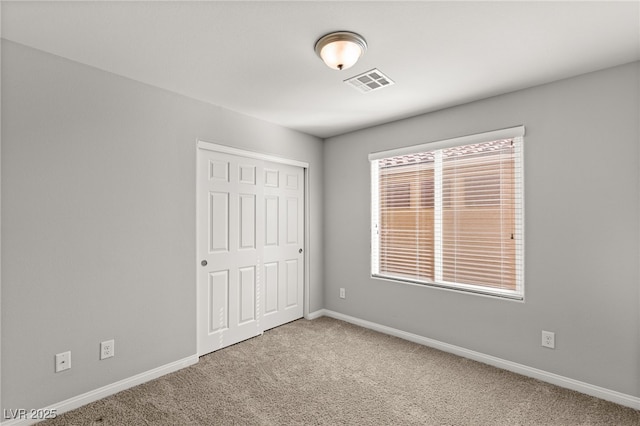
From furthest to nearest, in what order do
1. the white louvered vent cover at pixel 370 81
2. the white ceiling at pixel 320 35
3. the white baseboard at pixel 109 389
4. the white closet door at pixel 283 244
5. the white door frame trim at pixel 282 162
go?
the white closet door at pixel 283 244 < the white door frame trim at pixel 282 162 < the white louvered vent cover at pixel 370 81 < the white baseboard at pixel 109 389 < the white ceiling at pixel 320 35

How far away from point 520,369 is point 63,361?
3588 mm

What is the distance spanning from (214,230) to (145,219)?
0.70m

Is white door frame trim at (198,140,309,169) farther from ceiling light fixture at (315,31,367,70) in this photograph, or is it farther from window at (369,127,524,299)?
ceiling light fixture at (315,31,367,70)

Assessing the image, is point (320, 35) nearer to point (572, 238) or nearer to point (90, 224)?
point (90, 224)

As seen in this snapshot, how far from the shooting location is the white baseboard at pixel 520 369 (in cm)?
227

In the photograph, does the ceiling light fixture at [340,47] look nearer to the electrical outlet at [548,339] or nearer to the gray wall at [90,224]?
the gray wall at [90,224]

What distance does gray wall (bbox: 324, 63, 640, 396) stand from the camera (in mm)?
2266

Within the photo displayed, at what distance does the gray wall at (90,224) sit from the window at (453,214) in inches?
84.1

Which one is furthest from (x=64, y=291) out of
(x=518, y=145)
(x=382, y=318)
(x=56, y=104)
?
(x=518, y=145)

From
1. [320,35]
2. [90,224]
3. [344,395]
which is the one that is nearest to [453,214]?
[344,395]

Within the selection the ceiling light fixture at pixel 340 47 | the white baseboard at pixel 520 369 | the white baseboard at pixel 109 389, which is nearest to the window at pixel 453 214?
the white baseboard at pixel 520 369

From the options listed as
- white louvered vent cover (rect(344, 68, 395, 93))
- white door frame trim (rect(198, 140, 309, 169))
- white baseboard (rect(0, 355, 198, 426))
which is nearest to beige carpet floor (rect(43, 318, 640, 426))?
white baseboard (rect(0, 355, 198, 426))

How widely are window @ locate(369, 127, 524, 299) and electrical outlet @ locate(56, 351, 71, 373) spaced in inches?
117

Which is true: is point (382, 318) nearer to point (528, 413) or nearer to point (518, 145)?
point (528, 413)
